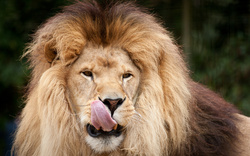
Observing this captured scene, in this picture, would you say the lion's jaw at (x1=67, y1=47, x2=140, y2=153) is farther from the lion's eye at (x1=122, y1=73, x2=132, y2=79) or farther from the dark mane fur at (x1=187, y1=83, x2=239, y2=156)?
the dark mane fur at (x1=187, y1=83, x2=239, y2=156)

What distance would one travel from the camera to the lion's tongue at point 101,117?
2654mm

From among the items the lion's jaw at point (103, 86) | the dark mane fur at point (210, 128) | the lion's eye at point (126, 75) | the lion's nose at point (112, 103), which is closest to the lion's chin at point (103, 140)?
the lion's jaw at point (103, 86)

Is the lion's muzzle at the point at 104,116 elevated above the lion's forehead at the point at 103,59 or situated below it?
below

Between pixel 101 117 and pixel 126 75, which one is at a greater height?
pixel 126 75

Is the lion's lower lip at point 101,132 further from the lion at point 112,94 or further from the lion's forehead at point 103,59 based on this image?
the lion's forehead at point 103,59

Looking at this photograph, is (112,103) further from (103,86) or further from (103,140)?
(103,140)

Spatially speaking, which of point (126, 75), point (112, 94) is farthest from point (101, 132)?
point (126, 75)

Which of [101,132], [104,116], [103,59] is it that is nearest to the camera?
[104,116]

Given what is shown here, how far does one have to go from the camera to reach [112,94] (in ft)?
8.84

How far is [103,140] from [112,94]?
344mm

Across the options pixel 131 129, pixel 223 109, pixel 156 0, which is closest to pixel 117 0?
pixel 131 129

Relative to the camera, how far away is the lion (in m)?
2.81

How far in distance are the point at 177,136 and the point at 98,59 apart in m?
0.84

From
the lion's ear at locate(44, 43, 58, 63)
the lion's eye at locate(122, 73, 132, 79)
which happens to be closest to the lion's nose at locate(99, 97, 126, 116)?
the lion's eye at locate(122, 73, 132, 79)
